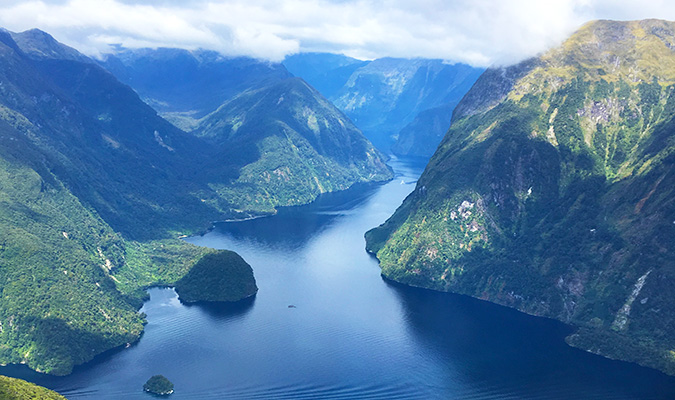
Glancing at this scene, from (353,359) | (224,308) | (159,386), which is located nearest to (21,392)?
(159,386)

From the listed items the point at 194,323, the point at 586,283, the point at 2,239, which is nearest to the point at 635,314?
the point at 586,283

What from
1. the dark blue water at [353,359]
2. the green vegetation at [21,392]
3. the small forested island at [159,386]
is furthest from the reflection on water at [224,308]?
the green vegetation at [21,392]

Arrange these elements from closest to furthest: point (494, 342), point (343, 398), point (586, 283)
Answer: point (343, 398), point (494, 342), point (586, 283)

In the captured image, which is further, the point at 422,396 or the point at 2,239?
the point at 2,239

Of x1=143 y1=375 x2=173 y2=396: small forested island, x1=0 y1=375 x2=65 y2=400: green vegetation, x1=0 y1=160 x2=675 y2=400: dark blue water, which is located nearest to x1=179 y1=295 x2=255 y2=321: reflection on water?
x1=0 y1=160 x2=675 y2=400: dark blue water

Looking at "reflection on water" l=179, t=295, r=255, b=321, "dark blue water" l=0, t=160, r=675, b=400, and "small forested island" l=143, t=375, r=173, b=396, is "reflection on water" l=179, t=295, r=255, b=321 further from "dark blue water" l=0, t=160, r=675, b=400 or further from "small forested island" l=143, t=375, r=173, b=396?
"small forested island" l=143, t=375, r=173, b=396

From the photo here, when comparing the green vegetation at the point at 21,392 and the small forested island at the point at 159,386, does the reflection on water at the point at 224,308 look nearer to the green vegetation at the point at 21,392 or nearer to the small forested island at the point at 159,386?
the small forested island at the point at 159,386

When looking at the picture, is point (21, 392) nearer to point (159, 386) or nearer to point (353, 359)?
point (159, 386)

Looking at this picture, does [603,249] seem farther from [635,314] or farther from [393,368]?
[393,368]
